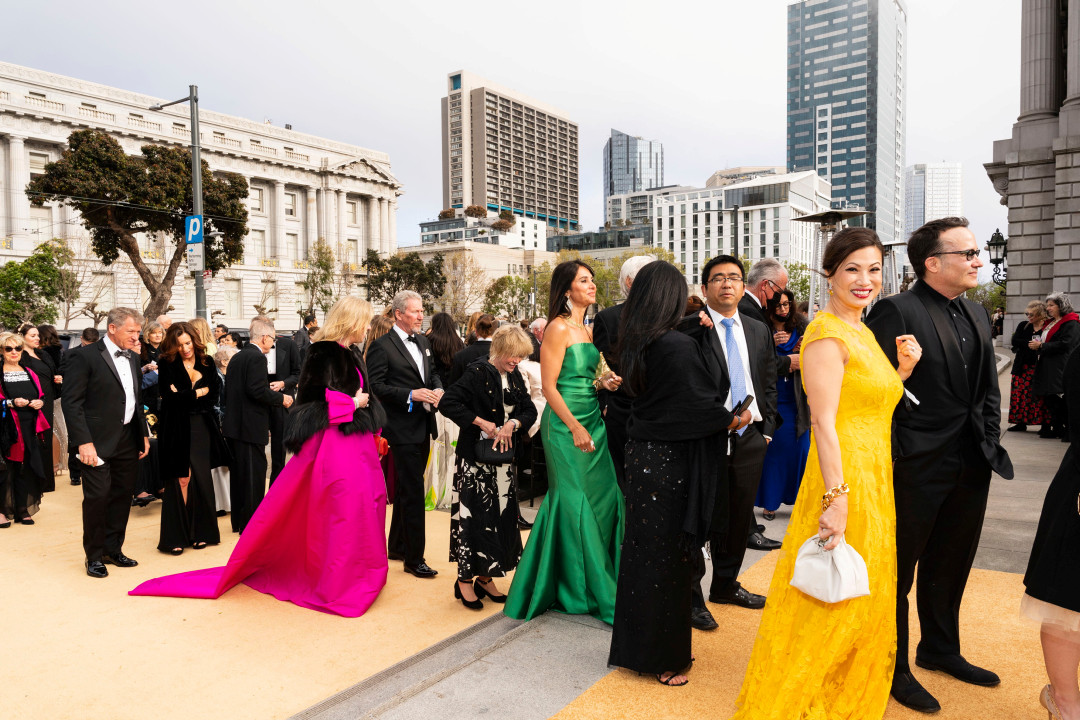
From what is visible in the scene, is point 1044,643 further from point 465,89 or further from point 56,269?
point 465,89

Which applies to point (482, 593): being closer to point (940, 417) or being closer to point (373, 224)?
point (940, 417)

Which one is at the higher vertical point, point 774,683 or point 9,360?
point 9,360

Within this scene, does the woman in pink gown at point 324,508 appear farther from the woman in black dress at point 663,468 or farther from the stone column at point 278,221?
the stone column at point 278,221

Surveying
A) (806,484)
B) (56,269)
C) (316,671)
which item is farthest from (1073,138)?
(56,269)

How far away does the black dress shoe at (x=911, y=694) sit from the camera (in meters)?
3.07

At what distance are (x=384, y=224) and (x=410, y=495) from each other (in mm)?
72672

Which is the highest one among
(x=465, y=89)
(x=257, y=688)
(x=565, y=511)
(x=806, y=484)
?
(x=465, y=89)

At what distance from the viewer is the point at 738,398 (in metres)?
4.33

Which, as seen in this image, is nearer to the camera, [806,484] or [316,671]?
[806,484]

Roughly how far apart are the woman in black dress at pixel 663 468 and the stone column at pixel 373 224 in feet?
238

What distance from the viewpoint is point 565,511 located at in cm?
414

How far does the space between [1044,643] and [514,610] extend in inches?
102

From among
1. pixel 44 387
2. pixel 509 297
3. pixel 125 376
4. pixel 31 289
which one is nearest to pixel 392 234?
pixel 509 297

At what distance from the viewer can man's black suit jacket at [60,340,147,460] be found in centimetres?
543
